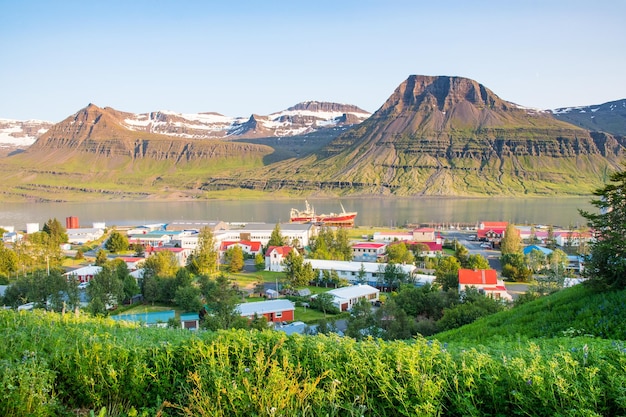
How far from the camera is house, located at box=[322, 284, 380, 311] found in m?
22.1

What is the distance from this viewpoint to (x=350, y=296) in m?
22.8

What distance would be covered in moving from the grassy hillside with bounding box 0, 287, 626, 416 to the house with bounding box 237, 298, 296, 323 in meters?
14.9

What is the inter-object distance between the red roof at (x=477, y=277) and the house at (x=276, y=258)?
12.8 m

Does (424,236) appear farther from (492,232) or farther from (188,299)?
(188,299)

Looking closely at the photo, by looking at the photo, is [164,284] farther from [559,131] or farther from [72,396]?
[559,131]

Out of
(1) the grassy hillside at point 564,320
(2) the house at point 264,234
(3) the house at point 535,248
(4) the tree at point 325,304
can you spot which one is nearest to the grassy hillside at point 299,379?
(1) the grassy hillside at point 564,320

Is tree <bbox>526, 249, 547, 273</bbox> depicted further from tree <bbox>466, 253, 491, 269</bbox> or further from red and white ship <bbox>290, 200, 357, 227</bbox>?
red and white ship <bbox>290, 200, 357, 227</bbox>

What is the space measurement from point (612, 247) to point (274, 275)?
2352 cm

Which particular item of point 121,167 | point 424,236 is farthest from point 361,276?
point 121,167

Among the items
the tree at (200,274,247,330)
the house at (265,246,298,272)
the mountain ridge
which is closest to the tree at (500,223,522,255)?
the house at (265,246,298,272)

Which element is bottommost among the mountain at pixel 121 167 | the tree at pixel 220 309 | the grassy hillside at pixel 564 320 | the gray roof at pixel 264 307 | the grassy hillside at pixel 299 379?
the gray roof at pixel 264 307

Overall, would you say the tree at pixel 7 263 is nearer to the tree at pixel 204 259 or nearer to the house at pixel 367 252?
the tree at pixel 204 259

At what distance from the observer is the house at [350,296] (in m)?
22.1

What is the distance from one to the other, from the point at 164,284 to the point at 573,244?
34585 millimetres
